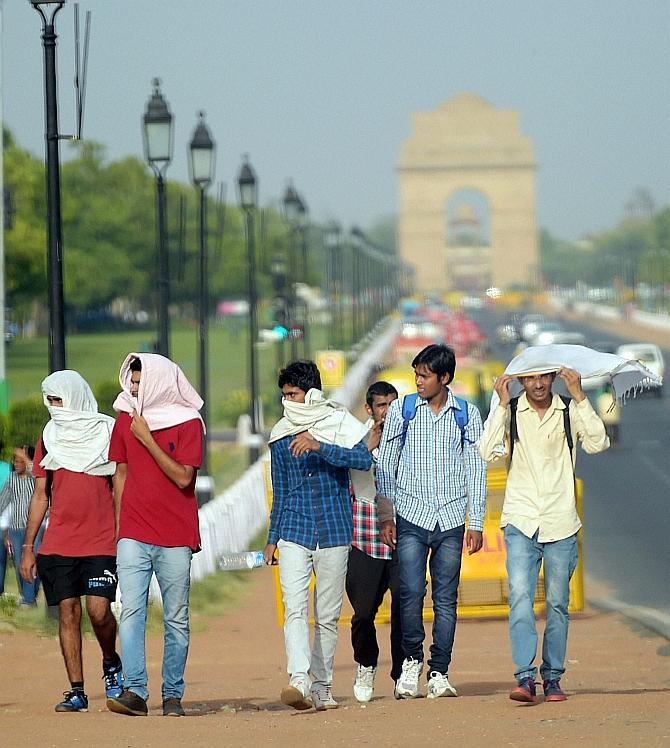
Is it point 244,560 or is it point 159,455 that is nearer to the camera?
point 159,455

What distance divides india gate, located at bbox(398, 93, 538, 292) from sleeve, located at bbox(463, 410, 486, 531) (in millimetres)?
124988

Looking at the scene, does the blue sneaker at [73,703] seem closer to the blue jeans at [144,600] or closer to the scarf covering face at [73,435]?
the blue jeans at [144,600]

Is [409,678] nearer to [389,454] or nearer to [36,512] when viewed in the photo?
[389,454]

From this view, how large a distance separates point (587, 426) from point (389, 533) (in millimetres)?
967

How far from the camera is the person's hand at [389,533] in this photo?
24.2 ft

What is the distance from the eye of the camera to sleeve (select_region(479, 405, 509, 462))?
7094 mm

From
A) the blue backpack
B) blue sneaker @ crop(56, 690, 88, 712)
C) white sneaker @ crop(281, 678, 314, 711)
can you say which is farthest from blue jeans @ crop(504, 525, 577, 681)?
blue sneaker @ crop(56, 690, 88, 712)

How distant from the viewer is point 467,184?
136 m

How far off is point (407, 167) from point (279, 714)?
423 ft

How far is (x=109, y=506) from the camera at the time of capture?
23.6ft

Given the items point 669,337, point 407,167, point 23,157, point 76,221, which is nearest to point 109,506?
point 23,157

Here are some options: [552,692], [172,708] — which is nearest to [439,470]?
[552,692]

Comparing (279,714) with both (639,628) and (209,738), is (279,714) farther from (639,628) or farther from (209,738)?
(639,628)

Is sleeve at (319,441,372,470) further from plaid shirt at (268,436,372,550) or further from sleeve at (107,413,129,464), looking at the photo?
sleeve at (107,413,129,464)
